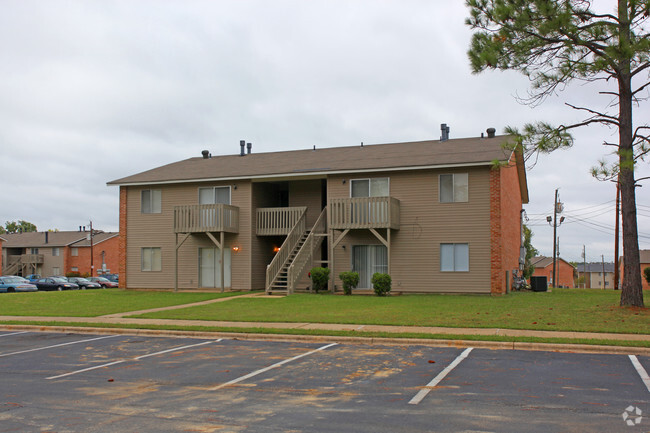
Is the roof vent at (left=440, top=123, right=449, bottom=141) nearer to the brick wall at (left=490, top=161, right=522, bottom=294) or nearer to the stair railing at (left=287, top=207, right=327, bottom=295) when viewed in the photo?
the brick wall at (left=490, top=161, right=522, bottom=294)

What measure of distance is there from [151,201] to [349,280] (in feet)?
38.5

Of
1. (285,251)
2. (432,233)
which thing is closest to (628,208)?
(432,233)

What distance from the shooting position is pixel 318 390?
811cm

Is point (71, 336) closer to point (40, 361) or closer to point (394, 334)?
point (40, 361)

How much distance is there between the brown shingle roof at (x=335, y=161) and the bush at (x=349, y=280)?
463cm

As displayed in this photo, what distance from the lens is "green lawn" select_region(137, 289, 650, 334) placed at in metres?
14.4

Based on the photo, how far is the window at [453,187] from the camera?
2534 cm

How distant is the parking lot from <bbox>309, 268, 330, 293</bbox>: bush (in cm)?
1367

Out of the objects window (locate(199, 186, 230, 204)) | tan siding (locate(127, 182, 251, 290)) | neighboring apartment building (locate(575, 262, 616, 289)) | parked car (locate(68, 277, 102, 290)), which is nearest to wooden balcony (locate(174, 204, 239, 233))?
tan siding (locate(127, 182, 251, 290))


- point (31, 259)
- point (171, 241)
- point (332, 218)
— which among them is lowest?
point (31, 259)

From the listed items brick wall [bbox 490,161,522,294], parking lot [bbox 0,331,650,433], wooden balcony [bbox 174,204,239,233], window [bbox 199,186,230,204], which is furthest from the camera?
window [bbox 199,186,230,204]

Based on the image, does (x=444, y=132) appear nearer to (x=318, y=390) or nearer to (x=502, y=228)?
(x=502, y=228)

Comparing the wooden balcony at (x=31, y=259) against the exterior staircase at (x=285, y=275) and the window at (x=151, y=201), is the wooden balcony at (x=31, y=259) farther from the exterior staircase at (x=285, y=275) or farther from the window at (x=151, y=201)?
the exterior staircase at (x=285, y=275)

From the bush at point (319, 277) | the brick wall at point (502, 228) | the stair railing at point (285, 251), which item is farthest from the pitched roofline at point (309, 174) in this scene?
the bush at point (319, 277)
